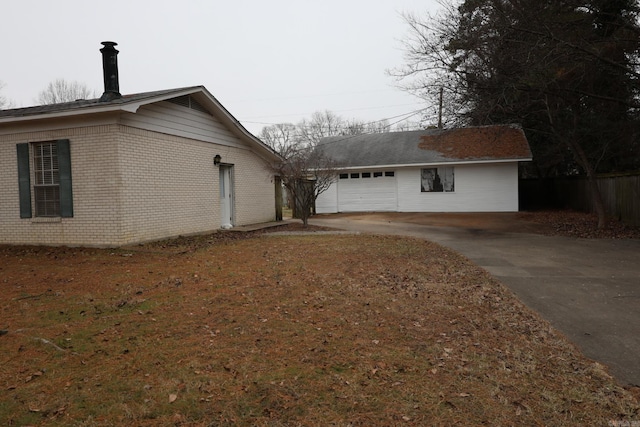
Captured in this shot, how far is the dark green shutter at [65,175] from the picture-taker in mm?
10133

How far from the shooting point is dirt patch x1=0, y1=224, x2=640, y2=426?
288 centimetres

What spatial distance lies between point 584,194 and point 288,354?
71.9 ft

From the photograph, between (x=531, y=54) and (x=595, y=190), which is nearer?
(x=531, y=54)

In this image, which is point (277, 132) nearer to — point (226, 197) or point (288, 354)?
point (226, 197)

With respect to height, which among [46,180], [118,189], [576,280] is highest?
[46,180]

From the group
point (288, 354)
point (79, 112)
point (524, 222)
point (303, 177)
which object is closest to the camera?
point (288, 354)

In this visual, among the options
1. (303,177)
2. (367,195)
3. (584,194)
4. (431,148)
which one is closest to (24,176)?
(303,177)

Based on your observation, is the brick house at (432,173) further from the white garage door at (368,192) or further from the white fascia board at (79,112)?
the white fascia board at (79,112)

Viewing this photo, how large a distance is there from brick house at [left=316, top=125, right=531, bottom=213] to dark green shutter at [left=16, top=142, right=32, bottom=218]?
16.1 meters

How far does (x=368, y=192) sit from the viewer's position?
24.5 m

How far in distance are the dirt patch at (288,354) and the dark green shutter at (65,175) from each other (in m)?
3.30

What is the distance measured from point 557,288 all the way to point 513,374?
3665mm

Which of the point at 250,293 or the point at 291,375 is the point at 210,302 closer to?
the point at 250,293

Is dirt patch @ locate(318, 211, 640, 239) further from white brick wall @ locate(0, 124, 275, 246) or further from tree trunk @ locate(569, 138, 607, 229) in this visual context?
white brick wall @ locate(0, 124, 275, 246)
